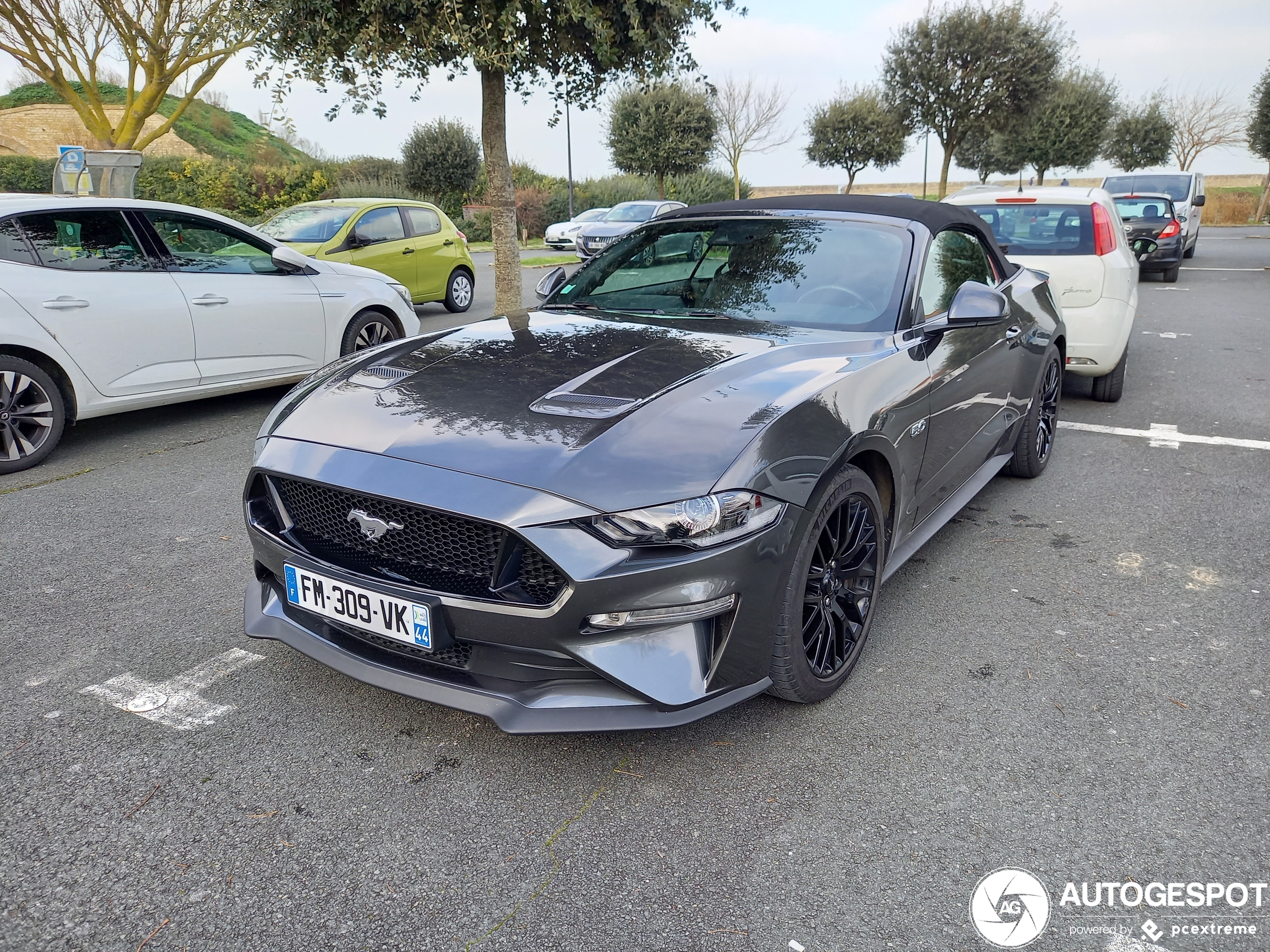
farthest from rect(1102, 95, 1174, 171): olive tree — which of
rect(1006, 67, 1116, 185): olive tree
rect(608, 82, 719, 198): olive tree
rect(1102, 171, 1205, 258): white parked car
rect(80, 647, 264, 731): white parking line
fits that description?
rect(80, 647, 264, 731): white parking line

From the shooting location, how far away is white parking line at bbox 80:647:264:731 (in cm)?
274

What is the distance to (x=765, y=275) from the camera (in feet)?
11.6

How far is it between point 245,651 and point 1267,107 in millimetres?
36079

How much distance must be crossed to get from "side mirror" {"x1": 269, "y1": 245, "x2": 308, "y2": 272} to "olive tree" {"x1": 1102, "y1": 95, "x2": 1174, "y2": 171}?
153 feet

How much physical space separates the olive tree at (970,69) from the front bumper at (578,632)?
98.8ft

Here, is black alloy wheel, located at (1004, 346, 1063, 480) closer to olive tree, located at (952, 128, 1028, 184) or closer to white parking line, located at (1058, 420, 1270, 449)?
white parking line, located at (1058, 420, 1270, 449)

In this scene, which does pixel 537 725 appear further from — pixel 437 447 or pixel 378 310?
pixel 378 310

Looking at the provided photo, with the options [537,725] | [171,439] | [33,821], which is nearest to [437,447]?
[537,725]

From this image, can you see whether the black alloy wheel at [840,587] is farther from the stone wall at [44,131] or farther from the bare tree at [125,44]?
the stone wall at [44,131]

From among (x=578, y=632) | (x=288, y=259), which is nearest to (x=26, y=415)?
(x=288, y=259)

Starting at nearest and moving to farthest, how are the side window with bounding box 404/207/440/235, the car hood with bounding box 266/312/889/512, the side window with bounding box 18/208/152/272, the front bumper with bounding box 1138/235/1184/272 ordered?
the car hood with bounding box 266/312/889/512 < the side window with bounding box 18/208/152/272 < the side window with bounding box 404/207/440/235 < the front bumper with bounding box 1138/235/1184/272

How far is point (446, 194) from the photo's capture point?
33.5m

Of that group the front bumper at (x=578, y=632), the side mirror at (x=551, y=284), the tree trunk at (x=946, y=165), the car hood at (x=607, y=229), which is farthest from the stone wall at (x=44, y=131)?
the front bumper at (x=578, y=632)

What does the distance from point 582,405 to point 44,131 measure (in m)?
52.4
